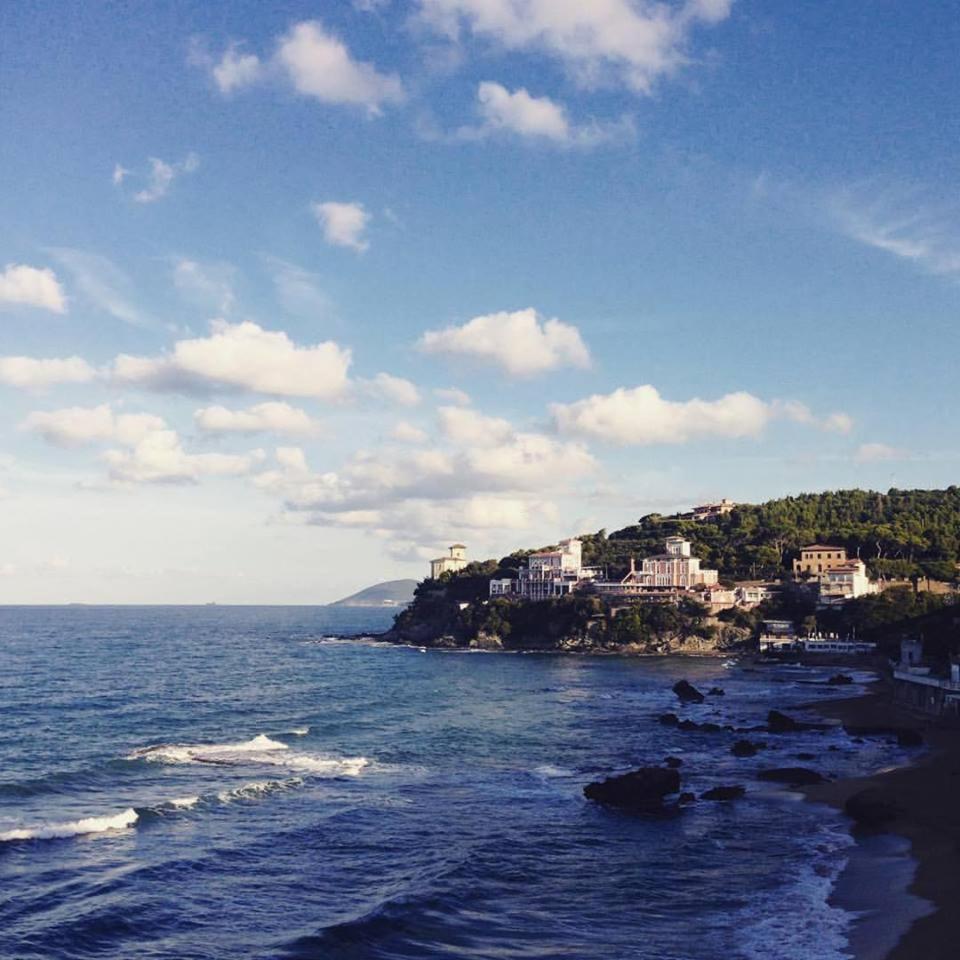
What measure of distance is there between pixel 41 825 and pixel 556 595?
141m

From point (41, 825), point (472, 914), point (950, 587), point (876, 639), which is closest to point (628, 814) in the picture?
point (472, 914)

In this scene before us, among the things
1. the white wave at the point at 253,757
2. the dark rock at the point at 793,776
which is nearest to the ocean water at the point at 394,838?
the white wave at the point at 253,757

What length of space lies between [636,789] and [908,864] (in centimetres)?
1306

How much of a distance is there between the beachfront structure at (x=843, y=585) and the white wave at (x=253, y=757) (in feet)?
372

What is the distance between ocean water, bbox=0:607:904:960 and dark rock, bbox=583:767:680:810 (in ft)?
3.18

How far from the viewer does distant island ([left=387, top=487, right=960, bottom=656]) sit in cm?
14362

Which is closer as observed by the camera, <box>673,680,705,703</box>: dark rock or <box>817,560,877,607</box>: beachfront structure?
<box>673,680,705,703</box>: dark rock

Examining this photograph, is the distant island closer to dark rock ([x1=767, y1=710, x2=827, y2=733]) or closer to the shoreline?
dark rock ([x1=767, y1=710, x2=827, y2=733])

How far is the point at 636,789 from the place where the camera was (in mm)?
43156

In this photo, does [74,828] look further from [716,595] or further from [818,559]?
[818,559]

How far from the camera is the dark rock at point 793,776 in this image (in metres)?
48.6

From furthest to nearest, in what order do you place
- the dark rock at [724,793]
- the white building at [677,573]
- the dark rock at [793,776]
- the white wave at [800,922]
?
A: the white building at [677,573]
the dark rock at [793,776]
the dark rock at [724,793]
the white wave at [800,922]

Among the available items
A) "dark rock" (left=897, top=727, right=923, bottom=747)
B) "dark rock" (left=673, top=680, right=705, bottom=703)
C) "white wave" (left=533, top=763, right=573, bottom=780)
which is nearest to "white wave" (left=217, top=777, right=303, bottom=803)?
"white wave" (left=533, top=763, right=573, bottom=780)

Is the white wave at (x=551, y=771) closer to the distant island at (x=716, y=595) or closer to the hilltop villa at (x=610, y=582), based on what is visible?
the distant island at (x=716, y=595)
